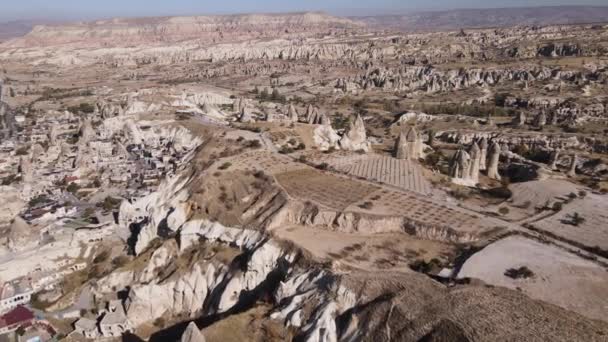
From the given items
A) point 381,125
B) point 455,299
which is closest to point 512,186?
point 455,299

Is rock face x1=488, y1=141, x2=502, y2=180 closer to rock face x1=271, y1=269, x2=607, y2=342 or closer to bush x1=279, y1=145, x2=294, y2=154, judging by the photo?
bush x1=279, y1=145, x2=294, y2=154

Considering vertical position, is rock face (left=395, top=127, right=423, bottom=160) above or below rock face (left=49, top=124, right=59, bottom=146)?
above

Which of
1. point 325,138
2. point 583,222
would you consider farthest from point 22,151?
point 583,222

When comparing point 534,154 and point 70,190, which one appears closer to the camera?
point 70,190

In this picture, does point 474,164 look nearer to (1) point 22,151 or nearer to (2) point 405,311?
(2) point 405,311

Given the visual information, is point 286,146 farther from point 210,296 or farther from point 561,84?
point 561,84

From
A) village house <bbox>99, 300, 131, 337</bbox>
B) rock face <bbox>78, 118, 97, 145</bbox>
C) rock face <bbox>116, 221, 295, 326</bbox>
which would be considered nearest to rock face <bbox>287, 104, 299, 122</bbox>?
rock face <bbox>78, 118, 97, 145</bbox>
